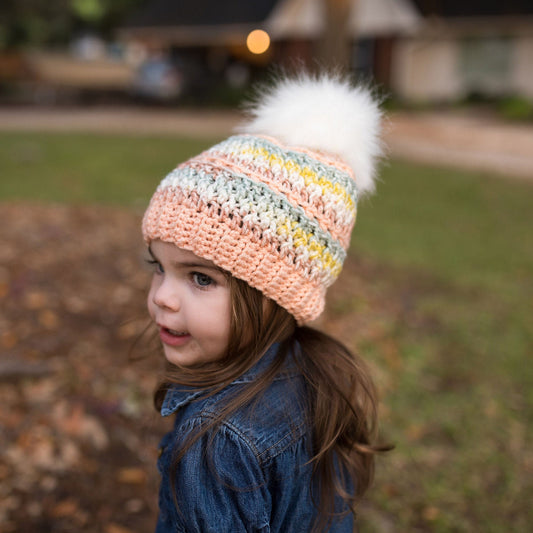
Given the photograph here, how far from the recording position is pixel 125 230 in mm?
5672

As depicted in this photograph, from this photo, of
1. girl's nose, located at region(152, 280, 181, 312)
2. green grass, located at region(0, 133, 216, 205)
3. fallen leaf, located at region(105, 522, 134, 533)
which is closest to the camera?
girl's nose, located at region(152, 280, 181, 312)

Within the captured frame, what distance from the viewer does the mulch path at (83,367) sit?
258cm

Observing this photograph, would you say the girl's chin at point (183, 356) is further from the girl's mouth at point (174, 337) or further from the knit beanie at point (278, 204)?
the knit beanie at point (278, 204)

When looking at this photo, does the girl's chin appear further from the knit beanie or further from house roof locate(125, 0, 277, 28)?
house roof locate(125, 0, 277, 28)

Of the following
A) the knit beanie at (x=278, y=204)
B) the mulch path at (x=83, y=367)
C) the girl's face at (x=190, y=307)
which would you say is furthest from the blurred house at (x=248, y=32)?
the girl's face at (x=190, y=307)

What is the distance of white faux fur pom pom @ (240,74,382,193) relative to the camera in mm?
1668

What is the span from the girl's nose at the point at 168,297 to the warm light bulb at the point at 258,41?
19.7 metres

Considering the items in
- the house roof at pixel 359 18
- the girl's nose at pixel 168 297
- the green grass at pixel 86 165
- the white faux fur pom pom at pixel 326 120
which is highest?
the house roof at pixel 359 18

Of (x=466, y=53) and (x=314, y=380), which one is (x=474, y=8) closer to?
(x=466, y=53)

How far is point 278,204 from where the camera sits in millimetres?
1479

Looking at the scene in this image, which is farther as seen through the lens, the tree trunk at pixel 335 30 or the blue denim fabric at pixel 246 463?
the tree trunk at pixel 335 30

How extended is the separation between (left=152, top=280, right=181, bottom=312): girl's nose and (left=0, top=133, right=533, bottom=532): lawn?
182 cm

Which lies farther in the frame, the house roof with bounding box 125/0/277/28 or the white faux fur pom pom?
the house roof with bounding box 125/0/277/28

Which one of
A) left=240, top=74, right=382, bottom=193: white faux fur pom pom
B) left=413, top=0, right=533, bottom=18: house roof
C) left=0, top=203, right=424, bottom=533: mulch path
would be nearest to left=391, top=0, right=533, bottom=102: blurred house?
left=413, top=0, right=533, bottom=18: house roof
